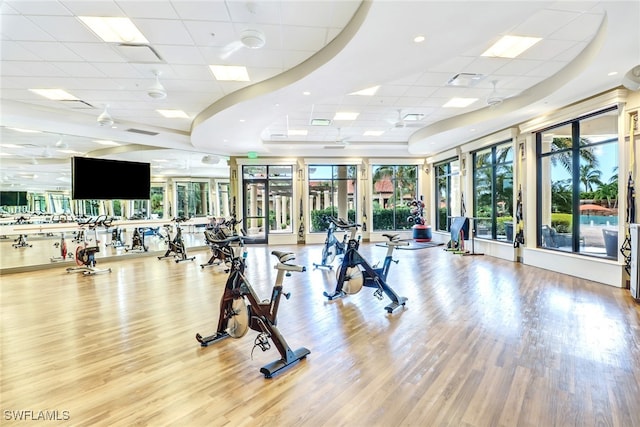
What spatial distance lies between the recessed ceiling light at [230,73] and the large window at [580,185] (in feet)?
20.3

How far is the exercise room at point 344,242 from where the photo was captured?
2.43 m

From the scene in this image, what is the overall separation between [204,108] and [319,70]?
11.6ft

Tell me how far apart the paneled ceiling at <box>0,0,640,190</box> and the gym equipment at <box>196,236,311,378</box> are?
256 cm

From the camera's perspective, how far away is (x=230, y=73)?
5.15m

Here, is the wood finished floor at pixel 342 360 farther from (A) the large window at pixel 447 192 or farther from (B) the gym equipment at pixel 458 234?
(A) the large window at pixel 447 192

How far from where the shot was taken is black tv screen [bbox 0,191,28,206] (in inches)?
478

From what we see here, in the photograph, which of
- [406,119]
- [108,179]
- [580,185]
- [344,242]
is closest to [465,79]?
[406,119]

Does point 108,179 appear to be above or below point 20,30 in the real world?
below

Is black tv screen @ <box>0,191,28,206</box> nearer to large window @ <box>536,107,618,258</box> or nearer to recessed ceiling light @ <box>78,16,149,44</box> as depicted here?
recessed ceiling light @ <box>78,16,149,44</box>

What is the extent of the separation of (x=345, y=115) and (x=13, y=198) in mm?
13716

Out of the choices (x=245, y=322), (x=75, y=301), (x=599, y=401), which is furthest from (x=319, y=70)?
(x=75, y=301)

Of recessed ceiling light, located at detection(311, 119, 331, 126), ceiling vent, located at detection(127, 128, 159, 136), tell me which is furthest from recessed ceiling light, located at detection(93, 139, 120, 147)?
recessed ceiling light, located at detection(311, 119, 331, 126)

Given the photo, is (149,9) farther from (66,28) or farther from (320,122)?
(320,122)

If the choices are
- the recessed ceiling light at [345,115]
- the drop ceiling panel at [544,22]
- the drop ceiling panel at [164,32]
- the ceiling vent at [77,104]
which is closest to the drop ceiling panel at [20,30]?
the drop ceiling panel at [164,32]
